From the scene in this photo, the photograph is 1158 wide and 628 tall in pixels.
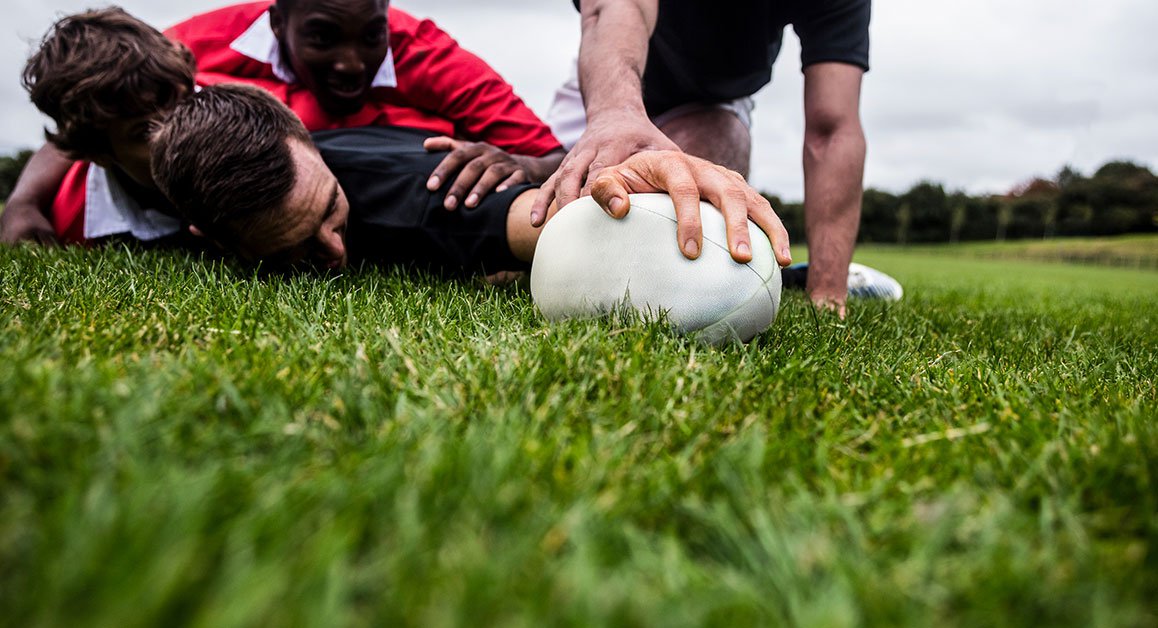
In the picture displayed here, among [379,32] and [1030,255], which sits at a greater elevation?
[379,32]

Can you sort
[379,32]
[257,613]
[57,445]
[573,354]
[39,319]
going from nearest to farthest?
[257,613]
[57,445]
[573,354]
[39,319]
[379,32]

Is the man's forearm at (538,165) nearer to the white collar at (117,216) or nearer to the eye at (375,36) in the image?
the eye at (375,36)

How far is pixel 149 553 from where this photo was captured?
2.35 ft

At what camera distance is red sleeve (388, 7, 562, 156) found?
14.5 feet

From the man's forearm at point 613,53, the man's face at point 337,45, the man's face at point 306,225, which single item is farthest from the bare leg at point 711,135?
the man's face at point 306,225

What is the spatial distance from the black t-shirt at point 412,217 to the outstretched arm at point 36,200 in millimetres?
2460

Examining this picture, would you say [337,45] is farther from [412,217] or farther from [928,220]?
[928,220]

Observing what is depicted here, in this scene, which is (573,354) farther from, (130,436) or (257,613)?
(257,613)

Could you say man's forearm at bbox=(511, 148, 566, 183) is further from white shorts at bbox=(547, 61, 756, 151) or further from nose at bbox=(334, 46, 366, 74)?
nose at bbox=(334, 46, 366, 74)

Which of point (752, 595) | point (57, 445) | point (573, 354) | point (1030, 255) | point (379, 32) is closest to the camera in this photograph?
point (752, 595)

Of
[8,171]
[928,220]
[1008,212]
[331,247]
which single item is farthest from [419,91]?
[1008,212]

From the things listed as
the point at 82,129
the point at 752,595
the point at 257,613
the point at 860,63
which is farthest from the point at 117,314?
the point at 860,63

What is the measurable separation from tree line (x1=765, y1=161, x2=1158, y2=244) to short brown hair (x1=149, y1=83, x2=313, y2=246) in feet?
227

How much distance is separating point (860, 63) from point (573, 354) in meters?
3.24
